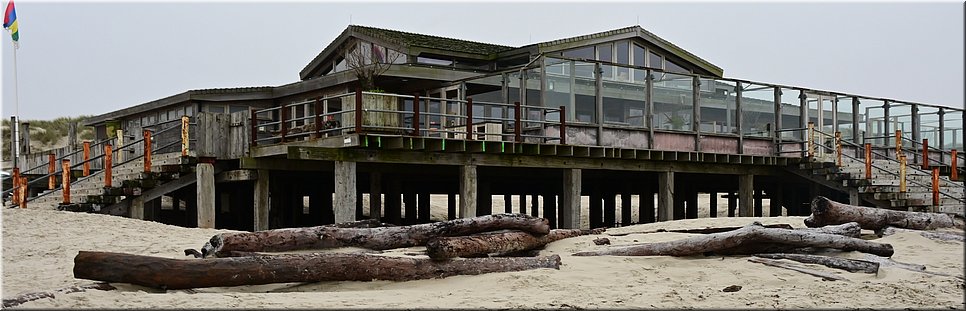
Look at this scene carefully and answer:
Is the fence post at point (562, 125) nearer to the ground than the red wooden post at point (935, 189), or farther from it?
farther from it

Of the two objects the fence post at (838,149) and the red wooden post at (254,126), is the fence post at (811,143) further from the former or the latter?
the red wooden post at (254,126)

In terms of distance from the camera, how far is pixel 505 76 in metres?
21.6

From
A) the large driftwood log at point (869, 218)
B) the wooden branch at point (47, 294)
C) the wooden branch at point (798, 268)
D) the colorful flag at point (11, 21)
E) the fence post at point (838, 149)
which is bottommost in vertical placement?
the wooden branch at point (798, 268)

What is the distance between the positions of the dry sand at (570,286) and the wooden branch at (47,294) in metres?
0.11

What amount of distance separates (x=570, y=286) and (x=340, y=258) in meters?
2.20

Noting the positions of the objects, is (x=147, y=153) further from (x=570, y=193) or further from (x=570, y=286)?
(x=570, y=286)

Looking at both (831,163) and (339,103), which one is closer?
(831,163)

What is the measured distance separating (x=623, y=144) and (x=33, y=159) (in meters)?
20.6

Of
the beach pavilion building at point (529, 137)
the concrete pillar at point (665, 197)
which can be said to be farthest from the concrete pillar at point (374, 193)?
the concrete pillar at point (665, 197)

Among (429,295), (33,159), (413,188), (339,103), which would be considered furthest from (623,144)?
(33,159)

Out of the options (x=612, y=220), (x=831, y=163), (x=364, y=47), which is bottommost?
(x=612, y=220)

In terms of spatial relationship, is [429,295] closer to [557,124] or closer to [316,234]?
[316,234]

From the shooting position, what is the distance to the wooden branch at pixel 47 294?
260 inches

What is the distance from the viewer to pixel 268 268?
8.14 meters
